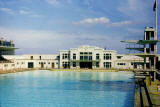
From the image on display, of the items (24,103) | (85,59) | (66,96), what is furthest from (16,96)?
(85,59)

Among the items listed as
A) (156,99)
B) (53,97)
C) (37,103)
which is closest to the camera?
(156,99)

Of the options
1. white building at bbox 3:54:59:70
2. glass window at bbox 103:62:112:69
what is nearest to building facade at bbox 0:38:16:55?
white building at bbox 3:54:59:70

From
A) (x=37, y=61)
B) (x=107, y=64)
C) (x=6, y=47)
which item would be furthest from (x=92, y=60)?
(x=6, y=47)

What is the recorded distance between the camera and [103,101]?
16.4 meters

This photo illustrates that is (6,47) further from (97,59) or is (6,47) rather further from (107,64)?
(107,64)

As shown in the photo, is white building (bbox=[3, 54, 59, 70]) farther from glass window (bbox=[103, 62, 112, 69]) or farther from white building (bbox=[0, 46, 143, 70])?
glass window (bbox=[103, 62, 112, 69])

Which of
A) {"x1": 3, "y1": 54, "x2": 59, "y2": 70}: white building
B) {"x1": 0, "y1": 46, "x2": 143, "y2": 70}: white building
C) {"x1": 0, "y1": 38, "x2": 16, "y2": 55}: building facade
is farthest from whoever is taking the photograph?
{"x1": 3, "y1": 54, "x2": 59, "y2": 70}: white building

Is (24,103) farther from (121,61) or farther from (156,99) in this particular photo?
(121,61)

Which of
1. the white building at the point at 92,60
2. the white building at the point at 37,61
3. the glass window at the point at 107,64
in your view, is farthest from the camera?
the white building at the point at 37,61

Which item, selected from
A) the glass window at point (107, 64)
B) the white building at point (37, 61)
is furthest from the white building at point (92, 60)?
the white building at point (37, 61)

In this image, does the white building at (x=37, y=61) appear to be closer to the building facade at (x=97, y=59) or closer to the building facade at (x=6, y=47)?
the building facade at (x=6, y=47)

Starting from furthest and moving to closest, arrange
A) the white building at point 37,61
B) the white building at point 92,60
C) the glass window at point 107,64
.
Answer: the white building at point 37,61 < the glass window at point 107,64 < the white building at point 92,60

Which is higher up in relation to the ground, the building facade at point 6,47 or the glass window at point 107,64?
the building facade at point 6,47

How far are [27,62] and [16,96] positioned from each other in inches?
1777
